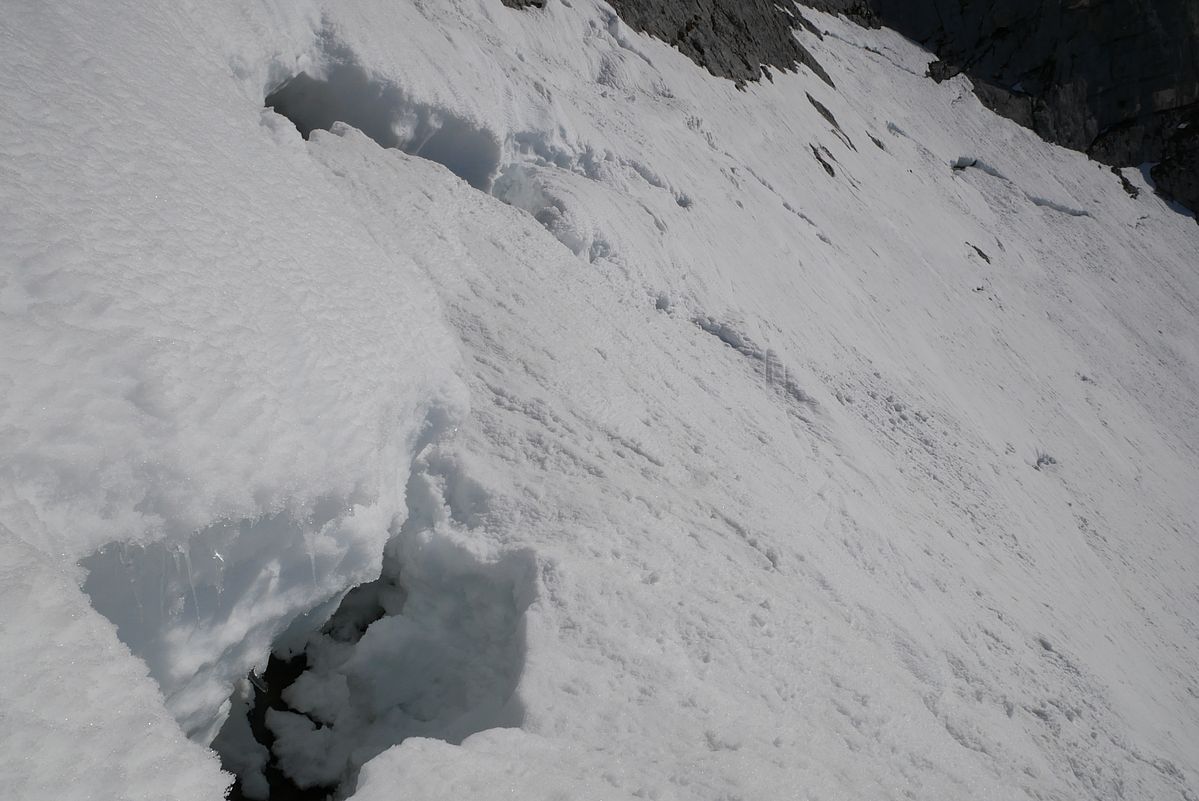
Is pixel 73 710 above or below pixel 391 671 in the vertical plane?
above

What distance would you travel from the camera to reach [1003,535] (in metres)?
9.39

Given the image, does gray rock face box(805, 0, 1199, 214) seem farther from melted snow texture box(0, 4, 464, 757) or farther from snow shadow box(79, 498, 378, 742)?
snow shadow box(79, 498, 378, 742)

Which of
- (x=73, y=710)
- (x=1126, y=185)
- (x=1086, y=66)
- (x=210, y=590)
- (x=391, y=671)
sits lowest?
(x=391, y=671)

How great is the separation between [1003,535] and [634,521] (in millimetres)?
7307

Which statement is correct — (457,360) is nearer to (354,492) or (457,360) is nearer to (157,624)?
(354,492)

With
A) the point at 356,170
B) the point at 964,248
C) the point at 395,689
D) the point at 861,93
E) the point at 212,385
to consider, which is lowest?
the point at 395,689

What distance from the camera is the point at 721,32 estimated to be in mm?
19672

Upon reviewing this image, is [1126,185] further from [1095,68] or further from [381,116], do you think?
[381,116]

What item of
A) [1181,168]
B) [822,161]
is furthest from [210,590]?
[1181,168]

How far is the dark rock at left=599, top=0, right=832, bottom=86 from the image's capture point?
1698 cm

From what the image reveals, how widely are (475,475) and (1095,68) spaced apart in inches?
1906

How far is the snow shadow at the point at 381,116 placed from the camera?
624 cm

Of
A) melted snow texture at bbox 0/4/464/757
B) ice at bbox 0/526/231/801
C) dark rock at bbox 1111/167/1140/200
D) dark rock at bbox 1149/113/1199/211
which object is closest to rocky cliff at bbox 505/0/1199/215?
dark rock at bbox 1149/113/1199/211

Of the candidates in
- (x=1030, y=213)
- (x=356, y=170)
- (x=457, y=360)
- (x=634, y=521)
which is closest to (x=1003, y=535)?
(x=634, y=521)
